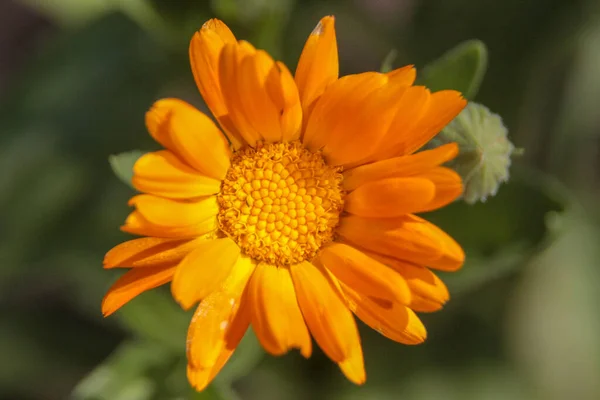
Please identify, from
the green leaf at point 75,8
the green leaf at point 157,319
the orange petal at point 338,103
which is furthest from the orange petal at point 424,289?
the green leaf at point 75,8

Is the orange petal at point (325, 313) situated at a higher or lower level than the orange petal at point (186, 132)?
lower


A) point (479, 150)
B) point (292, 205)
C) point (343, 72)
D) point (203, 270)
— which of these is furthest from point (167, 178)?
point (343, 72)

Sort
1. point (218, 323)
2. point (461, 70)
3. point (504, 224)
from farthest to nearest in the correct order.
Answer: point (504, 224) → point (461, 70) → point (218, 323)

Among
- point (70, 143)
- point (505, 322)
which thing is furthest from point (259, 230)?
point (505, 322)

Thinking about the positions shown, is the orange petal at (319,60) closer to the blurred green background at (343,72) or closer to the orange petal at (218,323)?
the orange petal at (218,323)

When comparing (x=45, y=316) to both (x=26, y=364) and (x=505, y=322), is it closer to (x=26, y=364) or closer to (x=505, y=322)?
(x=26, y=364)

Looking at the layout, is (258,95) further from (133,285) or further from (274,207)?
(133,285)
